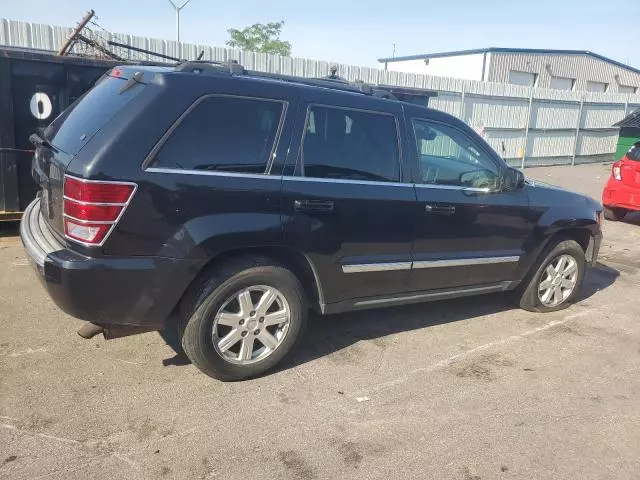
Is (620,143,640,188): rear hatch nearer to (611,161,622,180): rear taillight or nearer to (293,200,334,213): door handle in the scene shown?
(611,161,622,180): rear taillight

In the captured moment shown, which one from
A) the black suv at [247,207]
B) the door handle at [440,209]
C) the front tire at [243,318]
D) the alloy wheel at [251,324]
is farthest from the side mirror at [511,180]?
the alloy wheel at [251,324]

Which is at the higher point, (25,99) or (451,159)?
(25,99)

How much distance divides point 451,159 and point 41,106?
463cm

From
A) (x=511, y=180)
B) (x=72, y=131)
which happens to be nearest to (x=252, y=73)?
(x=72, y=131)

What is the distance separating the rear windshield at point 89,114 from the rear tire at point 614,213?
30.3 feet

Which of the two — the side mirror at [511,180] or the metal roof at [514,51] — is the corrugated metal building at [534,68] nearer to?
the metal roof at [514,51]

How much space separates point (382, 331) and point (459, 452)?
5.44ft

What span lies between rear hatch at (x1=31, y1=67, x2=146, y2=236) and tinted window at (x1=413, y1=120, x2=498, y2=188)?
2.04 m

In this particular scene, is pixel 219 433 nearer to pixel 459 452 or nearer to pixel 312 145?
pixel 459 452

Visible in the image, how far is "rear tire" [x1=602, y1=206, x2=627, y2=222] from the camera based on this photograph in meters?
10.1

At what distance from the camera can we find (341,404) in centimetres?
341

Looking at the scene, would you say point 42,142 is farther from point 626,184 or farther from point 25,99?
point 626,184

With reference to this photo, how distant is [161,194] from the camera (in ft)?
10.0

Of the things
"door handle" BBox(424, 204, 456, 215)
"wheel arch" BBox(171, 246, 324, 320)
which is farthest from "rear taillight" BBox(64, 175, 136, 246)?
"door handle" BBox(424, 204, 456, 215)
